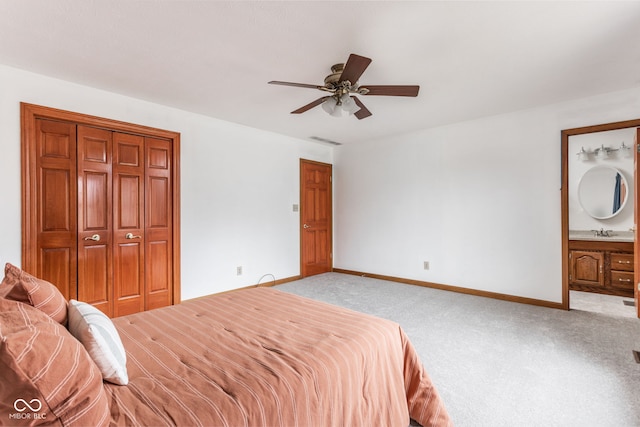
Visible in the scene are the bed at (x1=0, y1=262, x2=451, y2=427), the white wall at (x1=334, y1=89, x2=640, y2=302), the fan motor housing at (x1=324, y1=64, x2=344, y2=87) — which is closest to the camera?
A: the bed at (x1=0, y1=262, x2=451, y2=427)

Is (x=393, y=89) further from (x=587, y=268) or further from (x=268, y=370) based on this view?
(x=587, y=268)

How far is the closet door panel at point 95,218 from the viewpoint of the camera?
3.07 metres

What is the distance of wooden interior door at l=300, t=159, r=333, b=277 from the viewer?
17.7 feet

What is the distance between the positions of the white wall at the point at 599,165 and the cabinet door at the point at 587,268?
2.21 feet

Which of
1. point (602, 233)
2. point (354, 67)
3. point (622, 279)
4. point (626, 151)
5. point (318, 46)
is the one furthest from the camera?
point (602, 233)

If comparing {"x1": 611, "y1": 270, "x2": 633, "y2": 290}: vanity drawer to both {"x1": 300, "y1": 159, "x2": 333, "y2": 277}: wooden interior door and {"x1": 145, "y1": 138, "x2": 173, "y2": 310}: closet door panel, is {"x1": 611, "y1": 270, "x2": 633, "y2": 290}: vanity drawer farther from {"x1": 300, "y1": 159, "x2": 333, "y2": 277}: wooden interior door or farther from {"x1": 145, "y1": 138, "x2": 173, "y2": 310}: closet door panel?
{"x1": 145, "y1": 138, "x2": 173, "y2": 310}: closet door panel

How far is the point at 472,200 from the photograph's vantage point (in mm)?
4305

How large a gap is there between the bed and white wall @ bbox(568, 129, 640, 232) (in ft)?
16.6

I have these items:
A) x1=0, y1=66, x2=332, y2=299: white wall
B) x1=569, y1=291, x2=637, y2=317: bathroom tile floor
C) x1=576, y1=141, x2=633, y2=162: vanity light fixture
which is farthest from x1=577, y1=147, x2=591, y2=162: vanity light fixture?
x1=0, y1=66, x2=332, y2=299: white wall

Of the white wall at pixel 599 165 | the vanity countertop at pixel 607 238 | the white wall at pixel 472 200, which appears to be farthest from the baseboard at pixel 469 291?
the white wall at pixel 599 165

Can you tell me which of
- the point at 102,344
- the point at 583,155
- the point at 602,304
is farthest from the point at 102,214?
the point at 583,155

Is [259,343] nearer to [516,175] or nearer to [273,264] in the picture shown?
[273,264]

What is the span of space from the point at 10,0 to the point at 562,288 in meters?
5.62

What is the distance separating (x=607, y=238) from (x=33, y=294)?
6.41 meters
